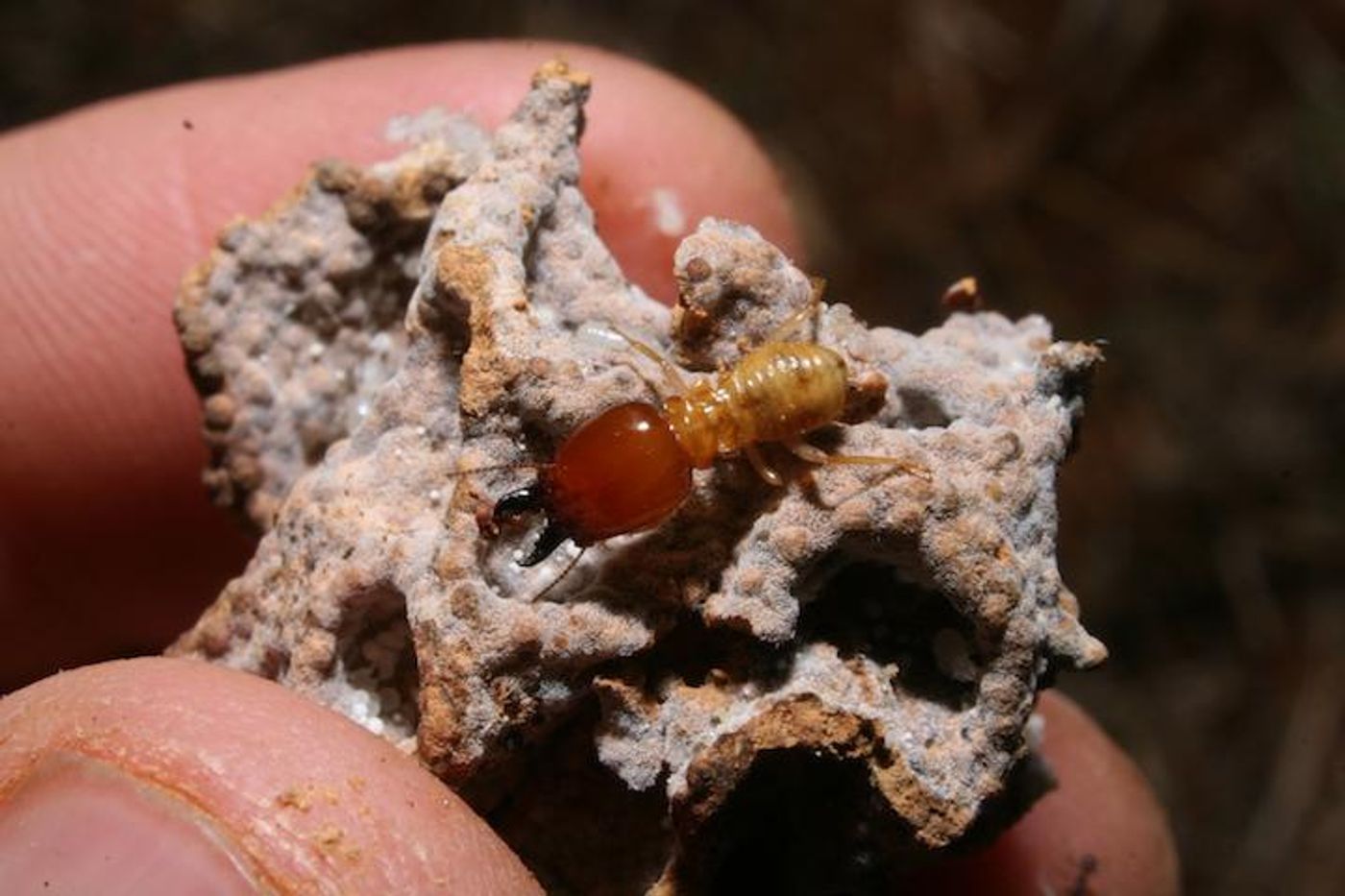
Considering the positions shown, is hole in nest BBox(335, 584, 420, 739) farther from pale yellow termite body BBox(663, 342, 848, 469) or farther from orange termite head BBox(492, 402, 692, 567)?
pale yellow termite body BBox(663, 342, 848, 469)

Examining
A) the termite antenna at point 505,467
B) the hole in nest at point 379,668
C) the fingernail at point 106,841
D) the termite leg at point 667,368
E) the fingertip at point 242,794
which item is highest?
the termite leg at point 667,368

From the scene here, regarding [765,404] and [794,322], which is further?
[794,322]

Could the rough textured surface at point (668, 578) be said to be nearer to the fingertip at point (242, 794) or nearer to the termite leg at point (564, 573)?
the termite leg at point (564, 573)

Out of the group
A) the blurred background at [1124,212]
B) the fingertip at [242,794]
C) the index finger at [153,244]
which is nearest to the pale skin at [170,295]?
the index finger at [153,244]

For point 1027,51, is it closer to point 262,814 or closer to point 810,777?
point 810,777

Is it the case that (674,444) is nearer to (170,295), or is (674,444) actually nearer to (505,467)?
(505,467)

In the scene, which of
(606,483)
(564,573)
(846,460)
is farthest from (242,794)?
(846,460)

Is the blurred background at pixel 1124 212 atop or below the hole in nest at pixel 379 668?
atop

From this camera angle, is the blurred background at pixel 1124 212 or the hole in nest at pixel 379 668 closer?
the hole in nest at pixel 379 668

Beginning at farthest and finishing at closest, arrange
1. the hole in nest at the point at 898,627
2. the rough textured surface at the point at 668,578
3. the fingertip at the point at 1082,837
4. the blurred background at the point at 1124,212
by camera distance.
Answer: the blurred background at the point at 1124,212 < the fingertip at the point at 1082,837 < the hole in nest at the point at 898,627 < the rough textured surface at the point at 668,578
